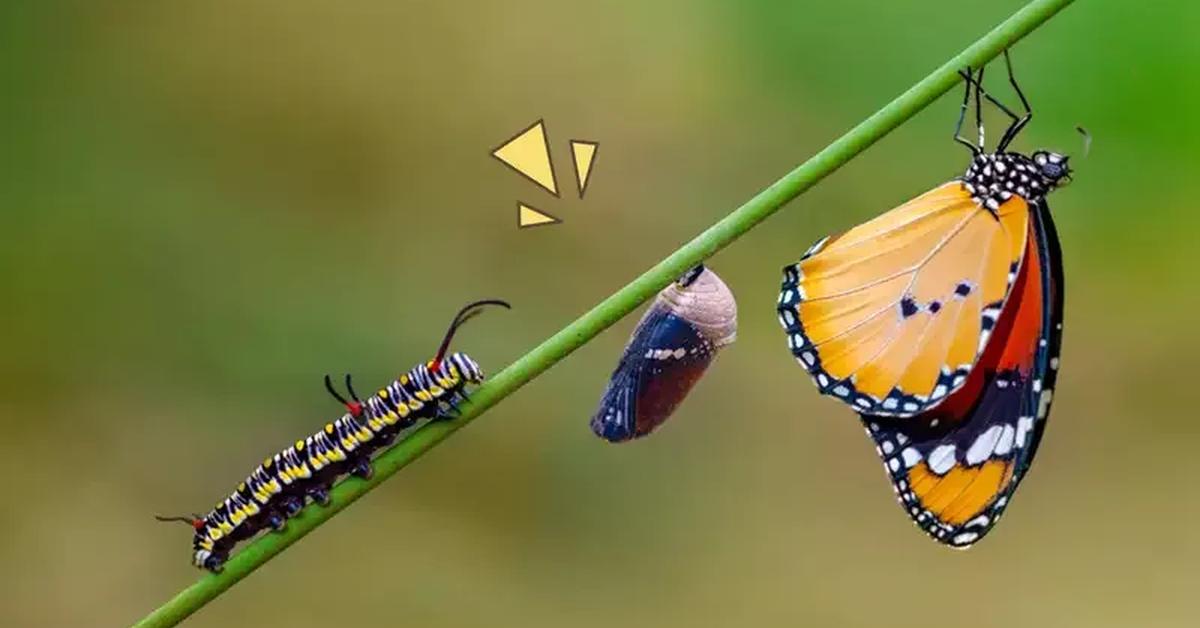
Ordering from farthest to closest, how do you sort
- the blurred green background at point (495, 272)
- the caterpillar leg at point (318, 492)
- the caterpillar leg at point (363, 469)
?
the blurred green background at point (495, 272)
the caterpillar leg at point (318, 492)
the caterpillar leg at point (363, 469)

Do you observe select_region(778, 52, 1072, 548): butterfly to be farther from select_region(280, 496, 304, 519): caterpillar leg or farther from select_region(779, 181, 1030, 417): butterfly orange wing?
select_region(280, 496, 304, 519): caterpillar leg

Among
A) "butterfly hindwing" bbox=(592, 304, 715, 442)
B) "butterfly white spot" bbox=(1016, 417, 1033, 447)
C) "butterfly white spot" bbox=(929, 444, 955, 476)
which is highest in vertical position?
"butterfly hindwing" bbox=(592, 304, 715, 442)

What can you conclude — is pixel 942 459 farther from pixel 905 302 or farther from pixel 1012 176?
pixel 1012 176

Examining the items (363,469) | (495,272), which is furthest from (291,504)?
(495,272)

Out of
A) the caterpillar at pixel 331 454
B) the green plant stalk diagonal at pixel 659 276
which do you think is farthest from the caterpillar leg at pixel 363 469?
the green plant stalk diagonal at pixel 659 276

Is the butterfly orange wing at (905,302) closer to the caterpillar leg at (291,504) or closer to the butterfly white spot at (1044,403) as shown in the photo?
the butterfly white spot at (1044,403)

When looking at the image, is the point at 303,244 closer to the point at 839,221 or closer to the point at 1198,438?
the point at 839,221

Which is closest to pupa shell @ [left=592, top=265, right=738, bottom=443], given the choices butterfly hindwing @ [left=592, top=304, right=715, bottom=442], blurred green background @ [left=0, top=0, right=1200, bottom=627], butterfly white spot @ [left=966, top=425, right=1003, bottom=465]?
butterfly hindwing @ [left=592, top=304, right=715, bottom=442]
